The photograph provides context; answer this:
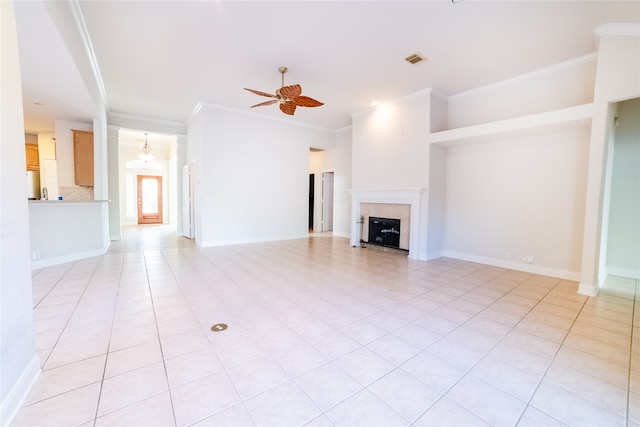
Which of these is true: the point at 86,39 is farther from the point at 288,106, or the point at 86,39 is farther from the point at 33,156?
the point at 33,156

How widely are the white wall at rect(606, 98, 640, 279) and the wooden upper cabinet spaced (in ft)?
31.5

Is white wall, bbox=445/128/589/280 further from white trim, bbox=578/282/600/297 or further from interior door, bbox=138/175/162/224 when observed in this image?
interior door, bbox=138/175/162/224

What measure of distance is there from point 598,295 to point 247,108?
7.05 metres

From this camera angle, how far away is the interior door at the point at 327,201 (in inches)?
362

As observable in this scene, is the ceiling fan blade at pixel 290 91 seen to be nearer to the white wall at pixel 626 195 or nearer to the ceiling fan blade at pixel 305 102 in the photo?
A: the ceiling fan blade at pixel 305 102

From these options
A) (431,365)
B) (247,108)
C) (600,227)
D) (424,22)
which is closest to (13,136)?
(431,365)

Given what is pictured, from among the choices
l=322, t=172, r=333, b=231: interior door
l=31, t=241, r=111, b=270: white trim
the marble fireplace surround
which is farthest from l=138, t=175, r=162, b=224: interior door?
the marble fireplace surround

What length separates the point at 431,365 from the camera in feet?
6.55

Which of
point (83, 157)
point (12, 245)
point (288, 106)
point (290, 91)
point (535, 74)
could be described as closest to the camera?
point (12, 245)

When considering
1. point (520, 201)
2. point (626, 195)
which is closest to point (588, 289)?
point (520, 201)

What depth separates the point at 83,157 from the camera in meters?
5.83

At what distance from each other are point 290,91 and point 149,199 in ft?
34.9

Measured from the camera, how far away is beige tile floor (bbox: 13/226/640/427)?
1.55 m

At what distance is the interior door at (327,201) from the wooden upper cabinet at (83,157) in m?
6.11
